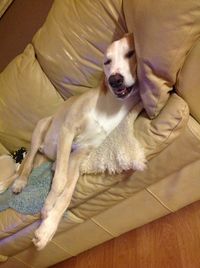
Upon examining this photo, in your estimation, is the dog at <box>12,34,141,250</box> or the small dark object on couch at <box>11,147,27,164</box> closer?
the dog at <box>12,34,141,250</box>

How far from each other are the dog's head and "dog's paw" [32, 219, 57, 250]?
562 millimetres

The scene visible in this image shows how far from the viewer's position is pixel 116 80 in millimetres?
1109

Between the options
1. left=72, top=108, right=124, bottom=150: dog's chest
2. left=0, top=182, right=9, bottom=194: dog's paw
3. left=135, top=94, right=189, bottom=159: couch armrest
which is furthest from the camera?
left=0, top=182, right=9, bottom=194: dog's paw

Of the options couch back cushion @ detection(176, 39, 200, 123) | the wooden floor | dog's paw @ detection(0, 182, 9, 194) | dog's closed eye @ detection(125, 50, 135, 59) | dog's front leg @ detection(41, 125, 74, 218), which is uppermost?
dog's closed eye @ detection(125, 50, 135, 59)

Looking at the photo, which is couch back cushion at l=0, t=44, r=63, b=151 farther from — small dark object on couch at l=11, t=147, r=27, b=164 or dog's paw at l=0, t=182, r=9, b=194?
dog's paw at l=0, t=182, r=9, b=194

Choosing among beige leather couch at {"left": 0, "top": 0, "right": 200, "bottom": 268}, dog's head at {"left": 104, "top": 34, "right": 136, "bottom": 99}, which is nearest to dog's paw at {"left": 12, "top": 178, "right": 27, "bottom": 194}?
beige leather couch at {"left": 0, "top": 0, "right": 200, "bottom": 268}

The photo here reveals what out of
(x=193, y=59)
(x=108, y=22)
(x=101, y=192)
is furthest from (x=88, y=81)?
(x=193, y=59)

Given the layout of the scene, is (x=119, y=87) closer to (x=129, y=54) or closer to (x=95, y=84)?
(x=129, y=54)

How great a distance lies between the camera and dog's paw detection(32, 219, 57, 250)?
1125mm

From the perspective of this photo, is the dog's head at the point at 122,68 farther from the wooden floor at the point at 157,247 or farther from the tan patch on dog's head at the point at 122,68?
the wooden floor at the point at 157,247

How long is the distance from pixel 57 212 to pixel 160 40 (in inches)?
28.8

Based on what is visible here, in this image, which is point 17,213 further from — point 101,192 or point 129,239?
point 129,239

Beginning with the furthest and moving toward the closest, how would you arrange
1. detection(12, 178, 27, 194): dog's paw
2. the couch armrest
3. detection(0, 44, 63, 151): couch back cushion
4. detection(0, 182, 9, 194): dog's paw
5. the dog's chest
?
1. detection(0, 44, 63, 151): couch back cushion
2. detection(0, 182, 9, 194): dog's paw
3. detection(12, 178, 27, 194): dog's paw
4. the dog's chest
5. the couch armrest

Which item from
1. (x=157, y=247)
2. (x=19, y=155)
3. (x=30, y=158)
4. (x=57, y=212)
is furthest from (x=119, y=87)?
(x=19, y=155)
